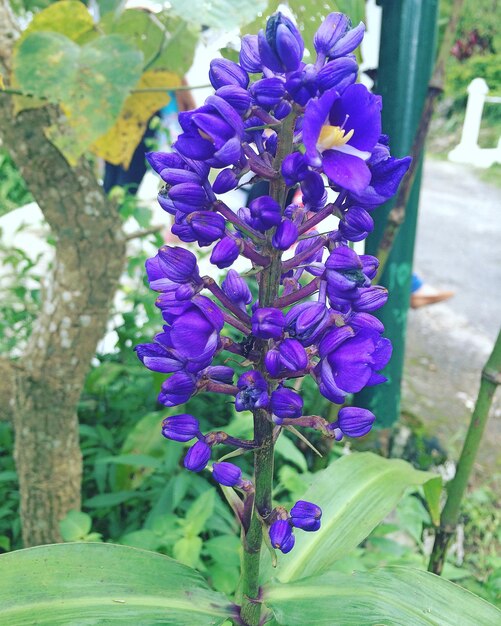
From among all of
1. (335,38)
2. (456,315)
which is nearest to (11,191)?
(456,315)

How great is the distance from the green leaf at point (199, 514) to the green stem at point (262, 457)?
50 cm

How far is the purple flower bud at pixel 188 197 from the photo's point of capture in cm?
76

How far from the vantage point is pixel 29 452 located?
1.73 m

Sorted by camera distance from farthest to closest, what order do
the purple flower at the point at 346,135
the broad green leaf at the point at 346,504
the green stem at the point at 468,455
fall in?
the green stem at the point at 468,455
the broad green leaf at the point at 346,504
the purple flower at the point at 346,135

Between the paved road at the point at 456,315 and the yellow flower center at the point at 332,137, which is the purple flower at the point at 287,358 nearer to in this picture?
the yellow flower center at the point at 332,137

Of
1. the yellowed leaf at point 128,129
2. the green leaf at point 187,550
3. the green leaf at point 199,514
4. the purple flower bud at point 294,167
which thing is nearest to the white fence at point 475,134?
the yellowed leaf at point 128,129

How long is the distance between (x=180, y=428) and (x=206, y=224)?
293 millimetres

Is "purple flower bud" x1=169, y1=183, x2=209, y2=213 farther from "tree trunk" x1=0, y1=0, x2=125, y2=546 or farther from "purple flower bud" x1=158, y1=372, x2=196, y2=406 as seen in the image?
"tree trunk" x1=0, y1=0, x2=125, y2=546

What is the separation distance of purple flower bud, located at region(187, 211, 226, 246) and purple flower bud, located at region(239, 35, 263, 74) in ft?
0.68

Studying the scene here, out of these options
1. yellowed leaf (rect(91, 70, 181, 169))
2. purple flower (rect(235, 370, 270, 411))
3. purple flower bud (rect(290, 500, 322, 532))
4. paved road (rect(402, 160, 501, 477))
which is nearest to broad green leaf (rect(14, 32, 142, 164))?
yellowed leaf (rect(91, 70, 181, 169))

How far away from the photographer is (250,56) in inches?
31.9

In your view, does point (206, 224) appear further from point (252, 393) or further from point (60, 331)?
point (60, 331)

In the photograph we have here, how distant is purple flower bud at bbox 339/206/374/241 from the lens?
77cm

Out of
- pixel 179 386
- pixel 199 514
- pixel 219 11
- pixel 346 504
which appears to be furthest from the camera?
pixel 199 514
